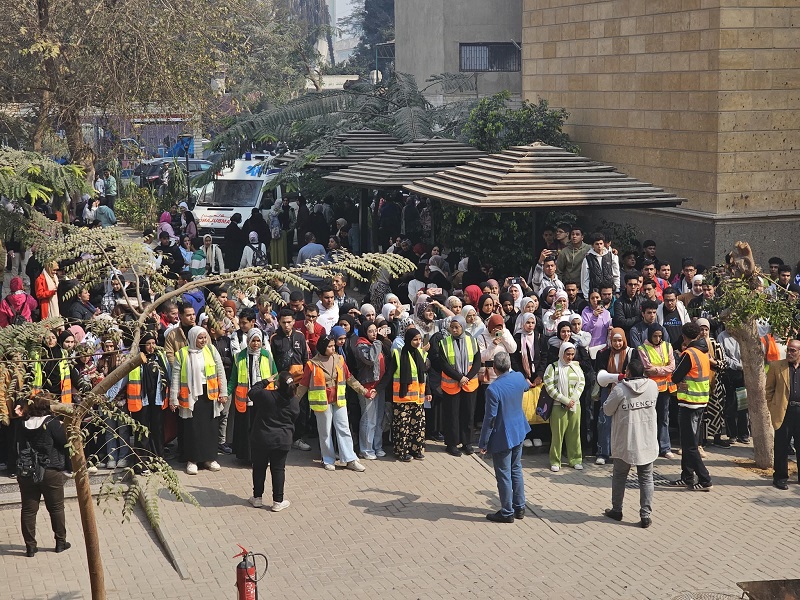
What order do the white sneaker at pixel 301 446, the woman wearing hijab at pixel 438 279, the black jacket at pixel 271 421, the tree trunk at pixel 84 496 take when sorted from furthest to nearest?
the woman wearing hijab at pixel 438 279, the white sneaker at pixel 301 446, the black jacket at pixel 271 421, the tree trunk at pixel 84 496

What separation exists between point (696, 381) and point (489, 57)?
81.2 ft

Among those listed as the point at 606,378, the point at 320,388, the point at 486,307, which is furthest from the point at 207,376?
the point at 606,378

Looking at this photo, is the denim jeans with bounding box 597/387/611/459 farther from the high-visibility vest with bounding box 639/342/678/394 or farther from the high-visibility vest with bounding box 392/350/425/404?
the high-visibility vest with bounding box 392/350/425/404

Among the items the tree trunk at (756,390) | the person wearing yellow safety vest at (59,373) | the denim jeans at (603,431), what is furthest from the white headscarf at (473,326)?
the person wearing yellow safety vest at (59,373)

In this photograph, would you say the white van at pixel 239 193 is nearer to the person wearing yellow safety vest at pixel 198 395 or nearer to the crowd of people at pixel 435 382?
the crowd of people at pixel 435 382

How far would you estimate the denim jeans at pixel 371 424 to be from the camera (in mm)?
13367

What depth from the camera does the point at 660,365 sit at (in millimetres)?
12875

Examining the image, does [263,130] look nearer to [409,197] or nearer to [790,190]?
[409,197]

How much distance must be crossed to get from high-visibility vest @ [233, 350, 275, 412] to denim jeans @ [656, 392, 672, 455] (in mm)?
4197

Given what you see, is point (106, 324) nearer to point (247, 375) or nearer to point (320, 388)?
point (247, 375)

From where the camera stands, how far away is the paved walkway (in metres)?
10.2

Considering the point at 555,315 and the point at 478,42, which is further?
the point at 478,42

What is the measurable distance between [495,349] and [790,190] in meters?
7.83

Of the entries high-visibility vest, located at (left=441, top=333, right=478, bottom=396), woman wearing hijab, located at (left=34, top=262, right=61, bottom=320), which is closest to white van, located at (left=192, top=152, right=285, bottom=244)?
woman wearing hijab, located at (left=34, top=262, right=61, bottom=320)
